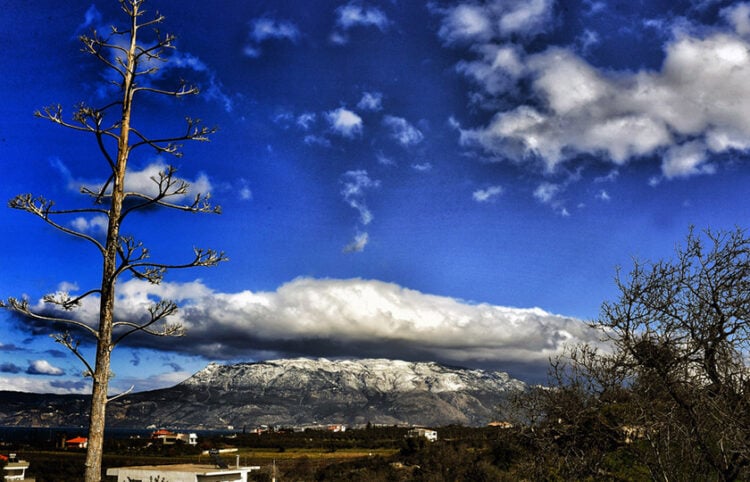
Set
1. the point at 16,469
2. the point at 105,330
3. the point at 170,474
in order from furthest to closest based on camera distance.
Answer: the point at 16,469 → the point at 170,474 → the point at 105,330

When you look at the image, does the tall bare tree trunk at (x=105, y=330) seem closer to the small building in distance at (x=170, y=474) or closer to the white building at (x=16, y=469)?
the small building in distance at (x=170, y=474)

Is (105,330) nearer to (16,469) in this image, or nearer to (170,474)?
(170,474)

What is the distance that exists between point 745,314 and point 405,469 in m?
45.4

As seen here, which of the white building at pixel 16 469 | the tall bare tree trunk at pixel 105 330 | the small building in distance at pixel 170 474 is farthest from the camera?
the white building at pixel 16 469

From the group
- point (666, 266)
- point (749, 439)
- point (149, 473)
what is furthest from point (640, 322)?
point (149, 473)

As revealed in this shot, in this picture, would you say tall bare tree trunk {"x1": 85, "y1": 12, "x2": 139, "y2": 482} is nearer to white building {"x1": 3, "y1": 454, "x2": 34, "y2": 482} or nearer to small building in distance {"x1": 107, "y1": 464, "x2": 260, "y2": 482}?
small building in distance {"x1": 107, "y1": 464, "x2": 260, "y2": 482}

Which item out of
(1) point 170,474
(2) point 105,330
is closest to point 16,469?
(1) point 170,474

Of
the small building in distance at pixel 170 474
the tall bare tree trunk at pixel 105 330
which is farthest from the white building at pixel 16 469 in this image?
the tall bare tree trunk at pixel 105 330

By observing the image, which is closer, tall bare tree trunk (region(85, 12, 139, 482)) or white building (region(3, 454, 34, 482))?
tall bare tree trunk (region(85, 12, 139, 482))

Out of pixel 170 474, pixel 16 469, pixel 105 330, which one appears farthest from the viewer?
pixel 16 469

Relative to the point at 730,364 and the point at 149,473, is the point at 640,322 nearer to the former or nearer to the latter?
the point at 730,364

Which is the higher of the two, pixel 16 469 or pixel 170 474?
pixel 170 474

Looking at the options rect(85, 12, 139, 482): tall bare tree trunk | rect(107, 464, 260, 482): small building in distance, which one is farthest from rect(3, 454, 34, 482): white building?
rect(85, 12, 139, 482): tall bare tree trunk

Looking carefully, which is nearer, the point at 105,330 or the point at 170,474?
the point at 105,330
